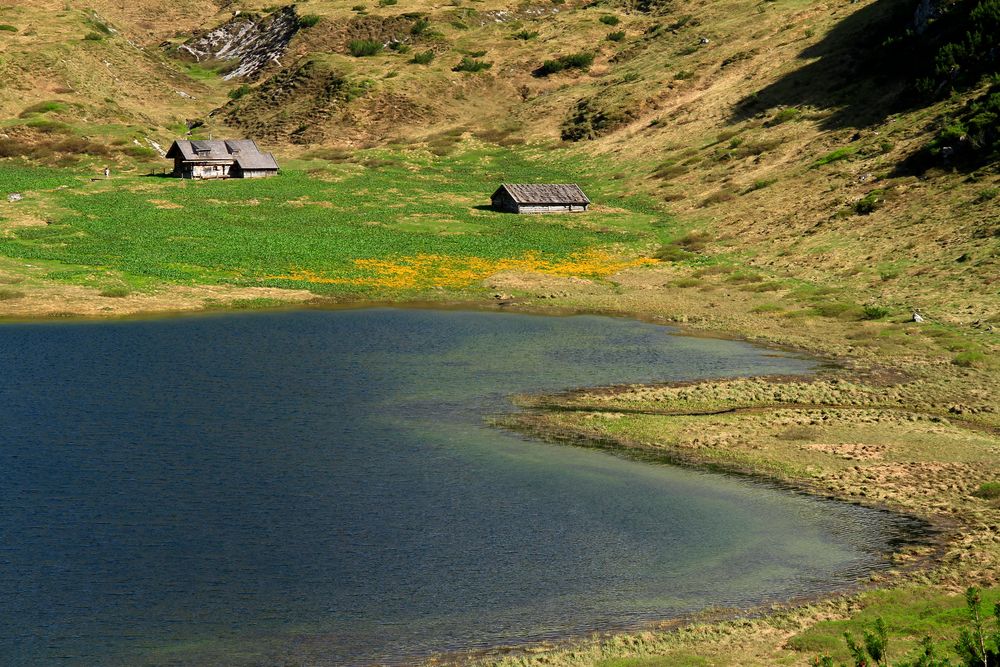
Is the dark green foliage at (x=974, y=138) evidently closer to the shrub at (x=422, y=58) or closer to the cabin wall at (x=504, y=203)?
the cabin wall at (x=504, y=203)

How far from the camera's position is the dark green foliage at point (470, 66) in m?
177

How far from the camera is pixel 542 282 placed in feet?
284

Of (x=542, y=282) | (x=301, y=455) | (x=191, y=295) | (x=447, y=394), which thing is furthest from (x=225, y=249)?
(x=301, y=455)

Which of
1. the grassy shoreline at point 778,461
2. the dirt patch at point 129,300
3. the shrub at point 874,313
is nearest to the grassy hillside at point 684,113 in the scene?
the shrub at point 874,313

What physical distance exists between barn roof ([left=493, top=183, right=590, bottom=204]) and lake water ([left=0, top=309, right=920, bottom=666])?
196 feet

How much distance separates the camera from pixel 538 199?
116438 mm

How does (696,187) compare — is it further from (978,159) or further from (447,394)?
(447,394)

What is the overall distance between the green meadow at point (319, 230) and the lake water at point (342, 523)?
29676 millimetres

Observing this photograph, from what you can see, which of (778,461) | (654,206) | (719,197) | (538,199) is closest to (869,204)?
(719,197)

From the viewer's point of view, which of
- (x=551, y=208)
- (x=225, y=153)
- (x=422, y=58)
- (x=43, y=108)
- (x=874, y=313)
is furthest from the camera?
(x=422, y=58)

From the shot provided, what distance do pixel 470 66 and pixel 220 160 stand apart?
63.4 metres

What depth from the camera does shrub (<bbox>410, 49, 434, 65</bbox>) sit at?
180625mm

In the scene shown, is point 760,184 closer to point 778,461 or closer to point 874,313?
point 874,313

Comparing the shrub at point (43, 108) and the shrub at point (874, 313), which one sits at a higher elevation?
the shrub at point (43, 108)
